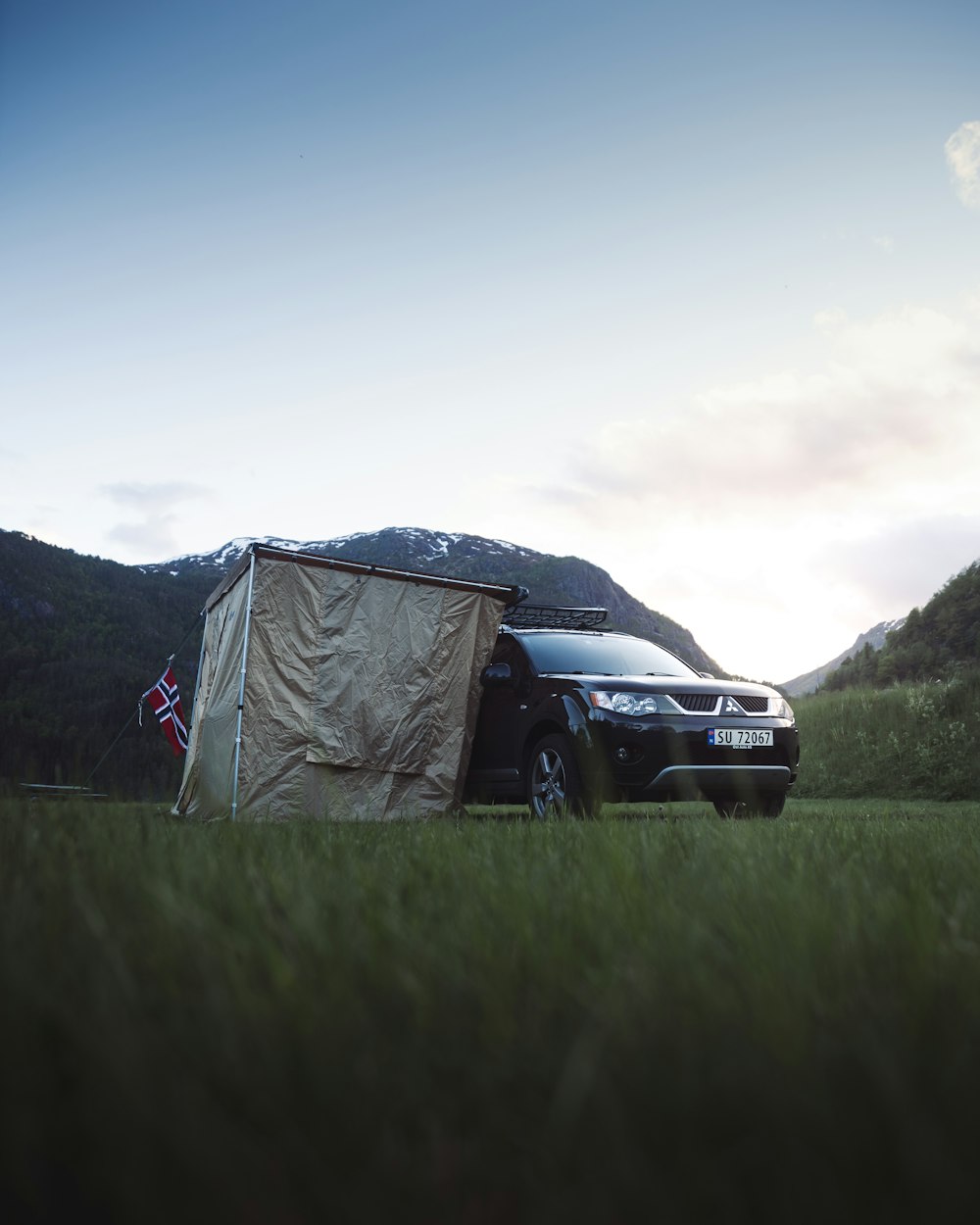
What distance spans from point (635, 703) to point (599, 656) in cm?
138

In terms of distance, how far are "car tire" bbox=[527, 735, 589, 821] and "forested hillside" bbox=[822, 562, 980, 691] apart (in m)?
17.5

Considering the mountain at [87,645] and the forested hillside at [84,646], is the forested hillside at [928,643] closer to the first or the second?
the mountain at [87,645]

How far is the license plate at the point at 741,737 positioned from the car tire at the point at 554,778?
45.3 inches

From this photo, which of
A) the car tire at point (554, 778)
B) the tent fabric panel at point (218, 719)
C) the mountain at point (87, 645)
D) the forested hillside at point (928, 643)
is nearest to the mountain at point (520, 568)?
the mountain at point (87, 645)

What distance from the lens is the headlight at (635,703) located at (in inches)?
279

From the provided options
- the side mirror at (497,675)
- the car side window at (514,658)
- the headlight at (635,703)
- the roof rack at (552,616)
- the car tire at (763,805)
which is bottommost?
the car tire at (763,805)

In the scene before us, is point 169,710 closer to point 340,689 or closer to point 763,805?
point 340,689

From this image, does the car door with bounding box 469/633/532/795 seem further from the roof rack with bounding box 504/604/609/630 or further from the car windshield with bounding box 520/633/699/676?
the roof rack with bounding box 504/604/609/630

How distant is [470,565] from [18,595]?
96.7 metres

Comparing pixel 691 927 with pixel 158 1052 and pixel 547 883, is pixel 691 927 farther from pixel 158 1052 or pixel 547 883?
pixel 158 1052

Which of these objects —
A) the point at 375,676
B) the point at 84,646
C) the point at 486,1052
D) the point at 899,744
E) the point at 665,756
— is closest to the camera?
the point at 486,1052

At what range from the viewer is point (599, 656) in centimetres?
846

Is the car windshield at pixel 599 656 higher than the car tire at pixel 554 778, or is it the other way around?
the car windshield at pixel 599 656

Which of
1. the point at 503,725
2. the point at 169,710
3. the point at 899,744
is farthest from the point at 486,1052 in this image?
the point at 899,744
